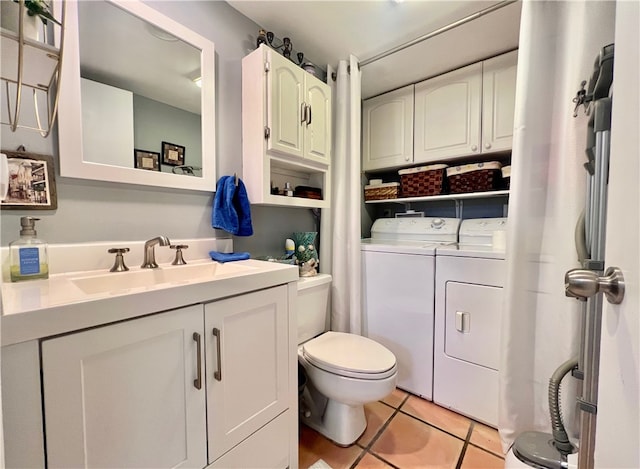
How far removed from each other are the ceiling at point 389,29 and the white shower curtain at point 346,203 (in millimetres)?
180

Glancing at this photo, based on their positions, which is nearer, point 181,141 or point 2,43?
point 2,43

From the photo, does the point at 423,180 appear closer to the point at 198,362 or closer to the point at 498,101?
the point at 498,101

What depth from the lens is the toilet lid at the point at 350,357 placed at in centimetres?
128

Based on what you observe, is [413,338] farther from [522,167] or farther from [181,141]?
[181,141]

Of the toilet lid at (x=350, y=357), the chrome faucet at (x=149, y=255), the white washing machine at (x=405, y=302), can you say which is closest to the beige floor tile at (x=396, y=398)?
the white washing machine at (x=405, y=302)

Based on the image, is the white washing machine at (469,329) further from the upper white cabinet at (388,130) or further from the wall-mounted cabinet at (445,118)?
the upper white cabinet at (388,130)

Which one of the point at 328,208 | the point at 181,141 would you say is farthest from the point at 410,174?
the point at 181,141

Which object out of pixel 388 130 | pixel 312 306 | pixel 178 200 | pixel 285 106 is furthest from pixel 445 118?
pixel 178 200

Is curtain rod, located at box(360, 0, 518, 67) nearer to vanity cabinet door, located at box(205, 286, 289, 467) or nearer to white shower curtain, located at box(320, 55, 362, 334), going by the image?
white shower curtain, located at box(320, 55, 362, 334)

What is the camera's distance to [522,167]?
1.28 m

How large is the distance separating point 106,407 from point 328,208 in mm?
1512

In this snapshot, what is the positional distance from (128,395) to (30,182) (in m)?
0.82

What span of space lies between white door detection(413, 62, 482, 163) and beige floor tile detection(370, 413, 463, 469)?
179 cm

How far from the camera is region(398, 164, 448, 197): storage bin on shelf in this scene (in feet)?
6.97
